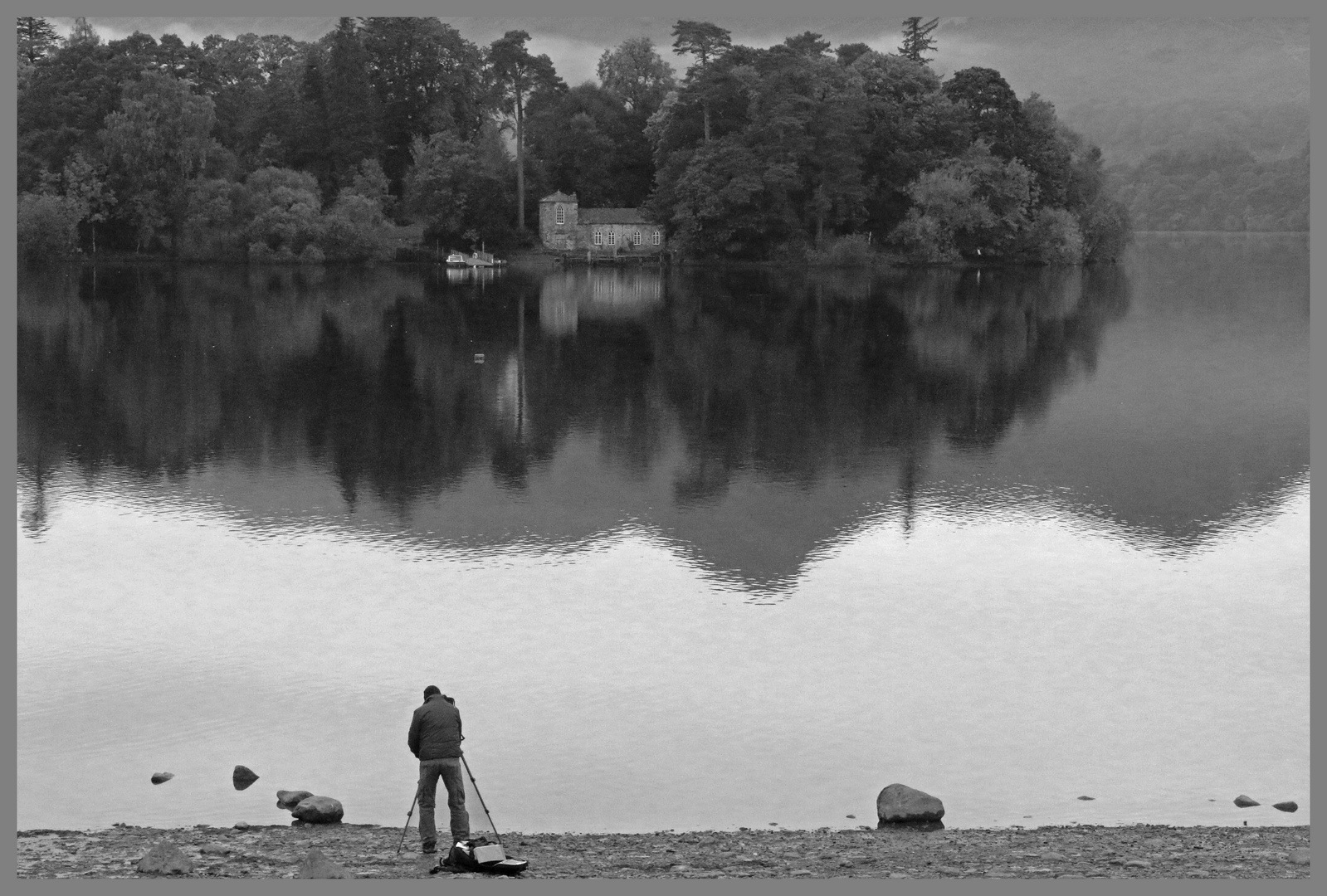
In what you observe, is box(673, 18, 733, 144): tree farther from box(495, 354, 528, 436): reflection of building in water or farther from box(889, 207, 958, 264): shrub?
box(495, 354, 528, 436): reflection of building in water

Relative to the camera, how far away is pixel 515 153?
13425 cm

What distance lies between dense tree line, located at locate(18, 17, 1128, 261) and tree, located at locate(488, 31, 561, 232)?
0.26 metres

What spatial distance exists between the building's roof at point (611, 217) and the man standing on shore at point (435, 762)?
109 metres

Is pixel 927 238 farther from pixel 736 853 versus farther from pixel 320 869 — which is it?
pixel 320 869

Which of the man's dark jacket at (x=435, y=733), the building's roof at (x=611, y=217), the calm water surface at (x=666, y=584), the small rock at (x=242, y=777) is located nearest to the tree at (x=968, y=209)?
the building's roof at (x=611, y=217)

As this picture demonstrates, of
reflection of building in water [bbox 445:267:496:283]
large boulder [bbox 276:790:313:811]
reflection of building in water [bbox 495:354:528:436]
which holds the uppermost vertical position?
large boulder [bbox 276:790:313:811]

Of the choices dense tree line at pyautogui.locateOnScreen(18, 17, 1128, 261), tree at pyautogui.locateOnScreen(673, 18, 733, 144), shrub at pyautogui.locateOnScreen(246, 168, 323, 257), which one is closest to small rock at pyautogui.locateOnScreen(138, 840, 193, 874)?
dense tree line at pyautogui.locateOnScreen(18, 17, 1128, 261)

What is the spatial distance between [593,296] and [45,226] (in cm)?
4336

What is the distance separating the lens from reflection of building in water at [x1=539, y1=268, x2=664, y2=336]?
71000 mm

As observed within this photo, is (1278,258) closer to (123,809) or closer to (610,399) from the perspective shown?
(610,399)

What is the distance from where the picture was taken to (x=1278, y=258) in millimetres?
133750

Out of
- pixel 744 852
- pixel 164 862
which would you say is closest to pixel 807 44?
pixel 744 852

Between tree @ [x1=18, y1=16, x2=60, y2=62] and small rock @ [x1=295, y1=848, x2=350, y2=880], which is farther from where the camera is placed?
tree @ [x1=18, y1=16, x2=60, y2=62]

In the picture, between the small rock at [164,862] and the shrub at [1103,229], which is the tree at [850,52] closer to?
the shrub at [1103,229]
